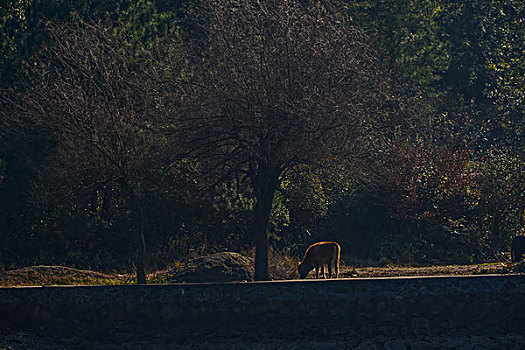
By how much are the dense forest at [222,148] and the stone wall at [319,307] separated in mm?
3966

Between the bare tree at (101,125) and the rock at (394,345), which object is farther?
the bare tree at (101,125)

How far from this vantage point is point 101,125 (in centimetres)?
2161

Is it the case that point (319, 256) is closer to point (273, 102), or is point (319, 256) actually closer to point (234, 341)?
point (273, 102)

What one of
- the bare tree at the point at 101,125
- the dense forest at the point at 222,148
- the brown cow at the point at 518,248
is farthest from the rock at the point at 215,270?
the brown cow at the point at 518,248

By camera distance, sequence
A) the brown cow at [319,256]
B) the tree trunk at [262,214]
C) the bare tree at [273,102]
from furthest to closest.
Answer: the brown cow at [319,256]
the tree trunk at [262,214]
the bare tree at [273,102]

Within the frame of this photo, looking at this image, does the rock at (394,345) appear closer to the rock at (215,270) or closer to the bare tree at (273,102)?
the bare tree at (273,102)

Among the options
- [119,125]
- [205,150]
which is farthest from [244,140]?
[119,125]

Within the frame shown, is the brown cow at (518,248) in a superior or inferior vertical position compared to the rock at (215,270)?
inferior

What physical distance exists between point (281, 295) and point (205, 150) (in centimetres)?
489

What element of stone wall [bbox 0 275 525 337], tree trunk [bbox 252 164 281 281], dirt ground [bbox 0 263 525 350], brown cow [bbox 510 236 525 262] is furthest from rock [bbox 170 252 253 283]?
brown cow [bbox 510 236 525 262]

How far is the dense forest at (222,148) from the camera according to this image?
2106cm

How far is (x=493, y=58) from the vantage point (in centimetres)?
4716

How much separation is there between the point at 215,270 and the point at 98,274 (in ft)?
13.1

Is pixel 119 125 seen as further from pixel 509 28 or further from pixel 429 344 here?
pixel 509 28
